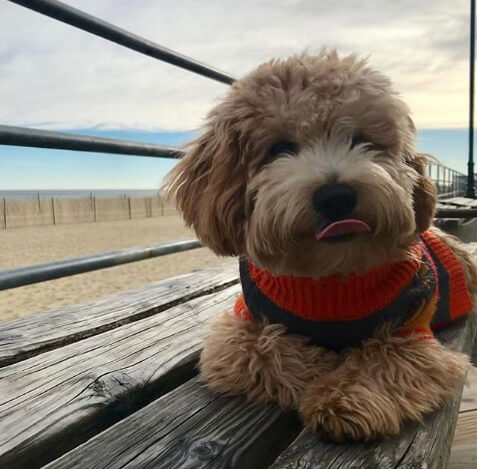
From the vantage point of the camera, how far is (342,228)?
A: 52.4 inches

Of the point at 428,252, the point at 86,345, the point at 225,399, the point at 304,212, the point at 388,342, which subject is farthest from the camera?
the point at 428,252

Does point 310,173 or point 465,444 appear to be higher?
point 310,173

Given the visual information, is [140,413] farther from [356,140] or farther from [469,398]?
[469,398]

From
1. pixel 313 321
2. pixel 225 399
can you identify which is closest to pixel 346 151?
pixel 313 321

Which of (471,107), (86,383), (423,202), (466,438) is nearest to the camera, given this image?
(86,383)

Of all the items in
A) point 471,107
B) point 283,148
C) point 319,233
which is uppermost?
point 471,107

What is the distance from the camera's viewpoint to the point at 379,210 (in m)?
1.33

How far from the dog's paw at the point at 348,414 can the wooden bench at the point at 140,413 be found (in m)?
0.02

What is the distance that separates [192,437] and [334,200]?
652 millimetres

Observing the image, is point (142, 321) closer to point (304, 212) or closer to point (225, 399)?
point (225, 399)

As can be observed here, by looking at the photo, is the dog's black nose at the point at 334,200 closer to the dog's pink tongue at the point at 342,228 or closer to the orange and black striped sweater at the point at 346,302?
the dog's pink tongue at the point at 342,228

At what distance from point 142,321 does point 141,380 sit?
0.56m

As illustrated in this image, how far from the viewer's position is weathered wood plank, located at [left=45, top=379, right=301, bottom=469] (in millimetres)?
1121

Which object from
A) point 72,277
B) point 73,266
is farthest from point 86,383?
point 72,277
